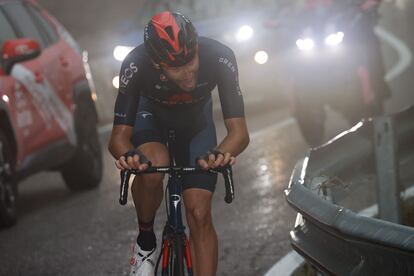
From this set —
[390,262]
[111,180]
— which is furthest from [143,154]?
[111,180]

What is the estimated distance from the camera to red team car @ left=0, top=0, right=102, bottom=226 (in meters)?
10.2

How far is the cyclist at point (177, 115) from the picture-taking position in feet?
18.9

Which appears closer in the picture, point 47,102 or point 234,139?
point 234,139

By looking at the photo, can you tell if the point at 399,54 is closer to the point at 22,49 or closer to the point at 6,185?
the point at 22,49

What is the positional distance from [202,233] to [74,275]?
239 centimetres

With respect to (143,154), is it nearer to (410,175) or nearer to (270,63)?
Result: (410,175)

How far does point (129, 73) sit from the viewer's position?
20.2 ft

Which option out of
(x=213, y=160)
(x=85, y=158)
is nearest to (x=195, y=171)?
(x=213, y=160)

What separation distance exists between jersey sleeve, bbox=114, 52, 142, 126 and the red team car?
3833mm

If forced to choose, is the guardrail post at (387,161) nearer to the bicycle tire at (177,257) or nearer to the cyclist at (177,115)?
→ the cyclist at (177,115)

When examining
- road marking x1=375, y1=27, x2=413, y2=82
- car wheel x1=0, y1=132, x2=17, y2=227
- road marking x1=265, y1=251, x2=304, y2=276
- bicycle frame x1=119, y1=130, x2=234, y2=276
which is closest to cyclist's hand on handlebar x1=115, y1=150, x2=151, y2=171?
bicycle frame x1=119, y1=130, x2=234, y2=276

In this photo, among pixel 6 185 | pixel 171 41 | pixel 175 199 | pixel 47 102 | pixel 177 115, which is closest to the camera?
pixel 171 41

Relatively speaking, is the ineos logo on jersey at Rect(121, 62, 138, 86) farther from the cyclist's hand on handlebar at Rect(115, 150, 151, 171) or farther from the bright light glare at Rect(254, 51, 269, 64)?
the bright light glare at Rect(254, 51, 269, 64)

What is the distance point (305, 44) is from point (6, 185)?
14.1 feet
